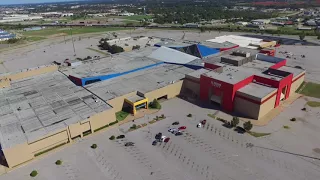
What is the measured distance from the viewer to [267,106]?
2153 inches

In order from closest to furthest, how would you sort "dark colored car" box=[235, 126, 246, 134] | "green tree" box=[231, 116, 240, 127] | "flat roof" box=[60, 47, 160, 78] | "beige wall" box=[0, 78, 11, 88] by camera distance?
"dark colored car" box=[235, 126, 246, 134], "green tree" box=[231, 116, 240, 127], "beige wall" box=[0, 78, 11, 88], "flat roof" box=[60, 47, 160, 78]

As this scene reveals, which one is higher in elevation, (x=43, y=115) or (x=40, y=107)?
(x=40, y=107)

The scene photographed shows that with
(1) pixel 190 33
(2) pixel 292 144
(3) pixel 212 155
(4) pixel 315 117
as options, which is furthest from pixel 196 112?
(1) pixel 190 33

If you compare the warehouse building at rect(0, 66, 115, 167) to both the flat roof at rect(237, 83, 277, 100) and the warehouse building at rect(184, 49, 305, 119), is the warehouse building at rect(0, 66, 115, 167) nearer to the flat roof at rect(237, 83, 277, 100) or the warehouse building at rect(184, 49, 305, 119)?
the warehouse building at rect(184, 49, 305, 119)

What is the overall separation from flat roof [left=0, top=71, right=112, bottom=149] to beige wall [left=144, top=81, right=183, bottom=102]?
12.2 metres

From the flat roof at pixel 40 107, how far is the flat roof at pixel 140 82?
3690mm

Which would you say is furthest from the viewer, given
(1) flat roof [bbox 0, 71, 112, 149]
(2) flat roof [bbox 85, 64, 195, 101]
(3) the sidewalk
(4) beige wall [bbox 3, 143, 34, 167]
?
(2) flat roof [bbox 85, 64, 195, 101]

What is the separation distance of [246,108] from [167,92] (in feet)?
66.8

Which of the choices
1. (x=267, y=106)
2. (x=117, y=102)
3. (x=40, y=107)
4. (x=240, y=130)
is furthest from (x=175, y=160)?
(x=40, y=107)

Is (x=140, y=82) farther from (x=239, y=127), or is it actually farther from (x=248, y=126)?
(x=248, y=126)

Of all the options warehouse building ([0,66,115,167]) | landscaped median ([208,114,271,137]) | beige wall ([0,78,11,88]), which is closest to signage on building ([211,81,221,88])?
landscaped median ([208,114,271,137])

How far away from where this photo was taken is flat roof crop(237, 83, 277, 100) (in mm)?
53000

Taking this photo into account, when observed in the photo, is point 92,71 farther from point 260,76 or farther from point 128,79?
point 260,76

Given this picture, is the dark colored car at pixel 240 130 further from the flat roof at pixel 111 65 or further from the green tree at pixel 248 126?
the flat roof at pixel 111 65
